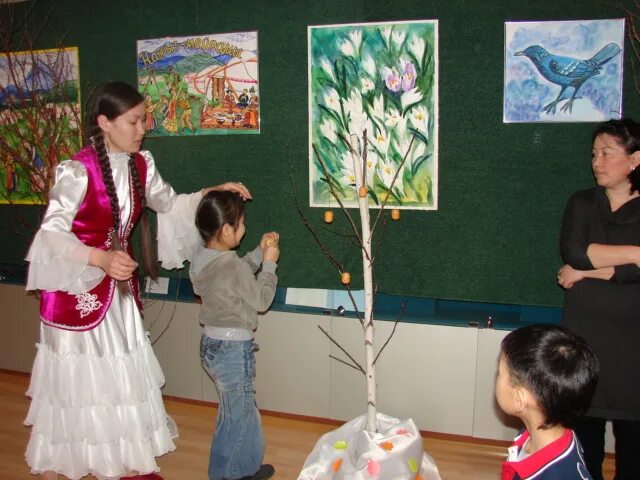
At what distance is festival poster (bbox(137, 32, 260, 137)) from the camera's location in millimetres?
3121

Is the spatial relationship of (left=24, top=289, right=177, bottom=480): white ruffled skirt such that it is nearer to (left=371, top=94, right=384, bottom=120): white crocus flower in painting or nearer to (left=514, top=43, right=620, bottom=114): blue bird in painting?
(left=371, top=94, right=384, bottom=120): white crocus flower in painting

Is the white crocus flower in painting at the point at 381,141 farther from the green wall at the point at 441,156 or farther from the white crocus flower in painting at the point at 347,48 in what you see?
Result: the white crocus flower in painting at the point at 347,48

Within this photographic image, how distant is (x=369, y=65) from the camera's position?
286 cm

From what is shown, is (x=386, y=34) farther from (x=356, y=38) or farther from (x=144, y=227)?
(x=144, y=227)

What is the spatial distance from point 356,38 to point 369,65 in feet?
0.49

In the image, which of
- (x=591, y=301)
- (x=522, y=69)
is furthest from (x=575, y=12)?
(x=591, y=301)

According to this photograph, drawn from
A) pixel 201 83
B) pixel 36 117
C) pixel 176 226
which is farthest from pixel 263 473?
pixel 36 117

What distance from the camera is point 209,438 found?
3.01 metres

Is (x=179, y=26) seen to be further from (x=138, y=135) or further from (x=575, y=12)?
(x=575, y=12)

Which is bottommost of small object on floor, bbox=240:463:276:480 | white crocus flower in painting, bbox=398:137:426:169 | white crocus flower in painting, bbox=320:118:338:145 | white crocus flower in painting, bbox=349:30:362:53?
small object on floor, bbox=240:463:276:480

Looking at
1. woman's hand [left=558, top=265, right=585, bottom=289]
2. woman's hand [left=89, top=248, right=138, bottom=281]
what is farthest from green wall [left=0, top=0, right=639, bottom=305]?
woman's hand [left=89, top=248, right=138, bottom=281]

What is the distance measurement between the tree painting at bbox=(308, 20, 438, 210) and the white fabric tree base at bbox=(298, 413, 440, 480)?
108 centimetres

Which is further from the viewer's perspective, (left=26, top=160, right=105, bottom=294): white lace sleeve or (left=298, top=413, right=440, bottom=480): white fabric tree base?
(left=298, top=413, right=440, bottom=480): white fabric tree base

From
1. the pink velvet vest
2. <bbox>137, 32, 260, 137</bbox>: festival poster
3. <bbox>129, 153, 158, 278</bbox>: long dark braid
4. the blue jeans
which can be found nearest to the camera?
the pink velvet vest
